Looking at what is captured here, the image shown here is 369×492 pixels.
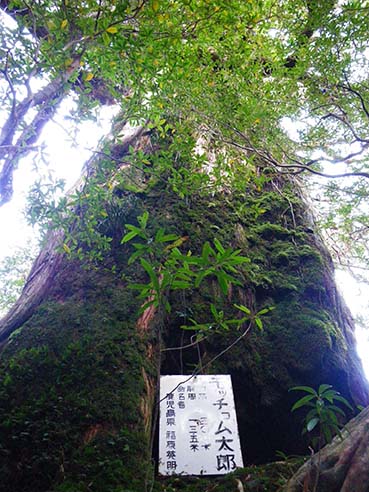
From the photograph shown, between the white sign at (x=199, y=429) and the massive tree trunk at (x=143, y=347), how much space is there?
18 cm

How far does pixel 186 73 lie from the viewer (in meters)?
2.90

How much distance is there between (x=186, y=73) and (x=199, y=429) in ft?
9.75

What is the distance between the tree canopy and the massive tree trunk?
1.94 feet

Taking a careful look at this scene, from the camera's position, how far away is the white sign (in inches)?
95.8

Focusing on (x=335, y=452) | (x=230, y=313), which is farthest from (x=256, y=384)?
(x=335, y=452)

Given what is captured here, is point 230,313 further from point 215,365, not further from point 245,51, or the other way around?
point 245,51

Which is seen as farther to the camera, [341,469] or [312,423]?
[312,423]

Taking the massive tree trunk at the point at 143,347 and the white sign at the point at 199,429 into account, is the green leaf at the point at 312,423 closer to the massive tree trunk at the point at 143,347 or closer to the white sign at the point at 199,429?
the massive tree trunk at the point at 143,347

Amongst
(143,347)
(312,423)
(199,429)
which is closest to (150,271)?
(312,423)

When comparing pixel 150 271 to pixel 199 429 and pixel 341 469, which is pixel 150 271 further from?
pixel 199 429

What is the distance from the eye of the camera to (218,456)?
2477 mm

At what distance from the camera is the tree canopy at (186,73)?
2.09m

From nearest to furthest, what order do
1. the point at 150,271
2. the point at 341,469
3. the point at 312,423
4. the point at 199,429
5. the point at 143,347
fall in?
the point at 150,271 < the point at 341,469 < the point at 312,423 < the point at 199,429 < the point at 143,347

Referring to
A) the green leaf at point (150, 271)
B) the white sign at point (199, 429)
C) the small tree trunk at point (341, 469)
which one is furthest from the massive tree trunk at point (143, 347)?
the small tree trunk at point (341, 469)
